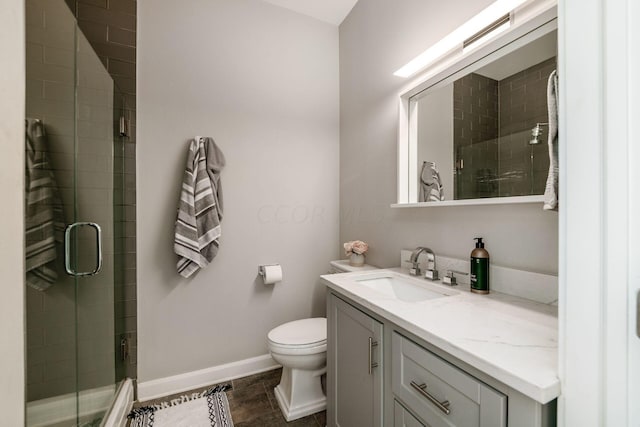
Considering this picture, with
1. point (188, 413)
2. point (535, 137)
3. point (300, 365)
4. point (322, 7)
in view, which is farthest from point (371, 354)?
point (322, 7)

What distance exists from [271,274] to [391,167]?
45.8 inches

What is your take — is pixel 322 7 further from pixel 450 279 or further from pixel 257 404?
pixel 257 404

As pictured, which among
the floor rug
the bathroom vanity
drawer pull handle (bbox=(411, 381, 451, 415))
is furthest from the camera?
the floor rug

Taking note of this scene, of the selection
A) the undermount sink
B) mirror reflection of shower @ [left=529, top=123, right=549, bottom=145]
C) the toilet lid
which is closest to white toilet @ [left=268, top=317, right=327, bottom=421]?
the toilet lid

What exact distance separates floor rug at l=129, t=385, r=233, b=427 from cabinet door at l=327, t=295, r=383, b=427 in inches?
27.7

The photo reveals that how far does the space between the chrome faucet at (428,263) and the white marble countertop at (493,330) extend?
0.17 metres

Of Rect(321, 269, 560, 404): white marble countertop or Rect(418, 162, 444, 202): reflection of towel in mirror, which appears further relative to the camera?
Rect(418, 162, 444, 202): reflection of towel in mirror

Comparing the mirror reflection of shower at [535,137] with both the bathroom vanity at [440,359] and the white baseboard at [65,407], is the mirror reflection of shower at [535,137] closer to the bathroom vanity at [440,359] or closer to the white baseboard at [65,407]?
the bathroom vanity at [440,359]

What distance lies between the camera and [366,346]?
105cm

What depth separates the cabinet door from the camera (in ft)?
3.28

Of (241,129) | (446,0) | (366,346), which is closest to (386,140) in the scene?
(446,0)

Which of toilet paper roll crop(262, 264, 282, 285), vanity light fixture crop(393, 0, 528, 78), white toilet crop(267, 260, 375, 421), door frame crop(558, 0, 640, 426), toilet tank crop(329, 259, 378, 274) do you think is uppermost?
vanity light fixture crop(393, 0, 528, 78)

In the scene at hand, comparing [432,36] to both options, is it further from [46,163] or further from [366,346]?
[46,163]

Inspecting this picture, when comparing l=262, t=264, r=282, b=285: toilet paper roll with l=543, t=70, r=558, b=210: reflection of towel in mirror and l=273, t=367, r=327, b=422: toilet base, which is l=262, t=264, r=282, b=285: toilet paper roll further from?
l=543, t=70, r=558, b=210: reflection of towel in mirror
